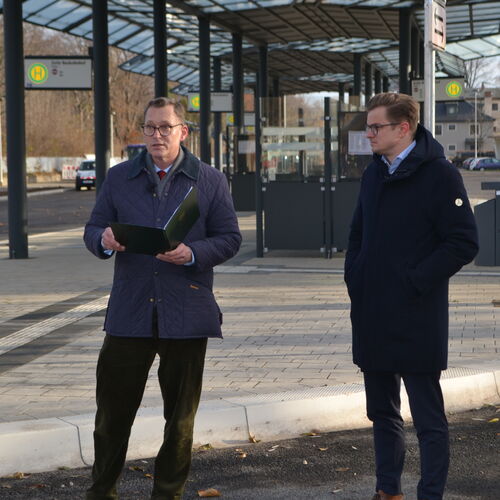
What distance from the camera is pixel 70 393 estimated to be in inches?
263

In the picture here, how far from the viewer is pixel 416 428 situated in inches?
177

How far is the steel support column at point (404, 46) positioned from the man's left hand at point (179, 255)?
2107 centimetres

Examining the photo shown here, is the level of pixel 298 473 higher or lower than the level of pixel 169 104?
lower

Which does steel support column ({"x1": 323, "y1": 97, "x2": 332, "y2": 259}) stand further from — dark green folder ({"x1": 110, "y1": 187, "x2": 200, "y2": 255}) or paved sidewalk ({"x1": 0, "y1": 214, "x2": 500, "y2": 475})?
dark green folder ({"x1": 110, "y1": 187, "x2": 200, "y2": 255})

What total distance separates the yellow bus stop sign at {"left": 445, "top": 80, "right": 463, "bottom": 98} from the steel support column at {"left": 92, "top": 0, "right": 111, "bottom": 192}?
12.3 metres

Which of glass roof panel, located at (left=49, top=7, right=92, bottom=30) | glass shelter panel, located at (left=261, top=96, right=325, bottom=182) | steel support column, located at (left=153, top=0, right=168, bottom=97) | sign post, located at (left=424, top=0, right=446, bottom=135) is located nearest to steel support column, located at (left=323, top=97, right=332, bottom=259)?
glass shelter panel, located at (left=261, top=96, right=325, bottom=182)

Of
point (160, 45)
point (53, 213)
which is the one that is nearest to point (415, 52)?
point (53, 213)

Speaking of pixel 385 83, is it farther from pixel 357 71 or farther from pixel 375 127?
pixel 375 127

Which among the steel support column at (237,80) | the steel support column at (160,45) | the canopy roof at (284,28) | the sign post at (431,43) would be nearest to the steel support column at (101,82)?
the steel support column at (160,45)

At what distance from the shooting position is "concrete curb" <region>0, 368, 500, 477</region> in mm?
5520

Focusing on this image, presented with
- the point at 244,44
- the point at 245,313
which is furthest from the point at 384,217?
the point at 244,44

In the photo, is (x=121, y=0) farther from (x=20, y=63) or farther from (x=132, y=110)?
(x=132, y=110)

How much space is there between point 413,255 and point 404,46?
74.6 feet

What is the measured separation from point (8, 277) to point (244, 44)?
23.0 meters
